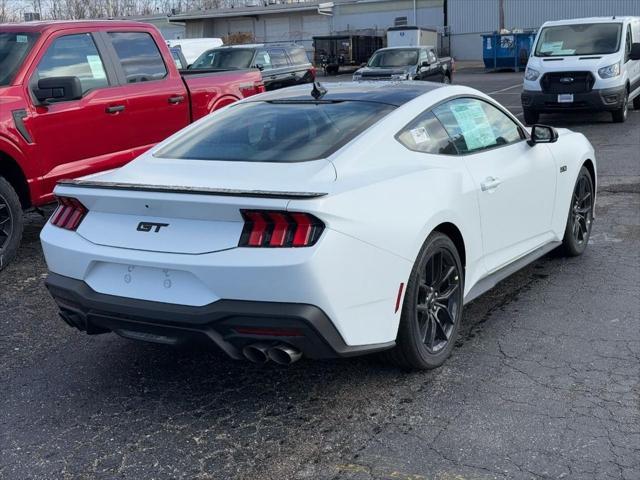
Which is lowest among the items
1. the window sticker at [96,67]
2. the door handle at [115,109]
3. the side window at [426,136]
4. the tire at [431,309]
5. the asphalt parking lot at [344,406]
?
the asphalt parking lot at [344,406]

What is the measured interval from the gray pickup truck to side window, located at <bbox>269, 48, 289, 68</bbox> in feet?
11.1

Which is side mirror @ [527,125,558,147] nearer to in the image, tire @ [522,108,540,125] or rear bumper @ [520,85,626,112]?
rear bumper @ [520,85,626,112]

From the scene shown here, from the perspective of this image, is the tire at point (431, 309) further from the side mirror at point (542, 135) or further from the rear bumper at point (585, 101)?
the rear bumper at point (585, 101)

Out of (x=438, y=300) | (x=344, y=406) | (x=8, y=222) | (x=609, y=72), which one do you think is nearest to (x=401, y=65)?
(x=609, y=72)

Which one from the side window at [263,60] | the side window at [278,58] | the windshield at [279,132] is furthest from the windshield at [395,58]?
the windshield at [279,132]

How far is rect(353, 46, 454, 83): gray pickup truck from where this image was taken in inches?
872

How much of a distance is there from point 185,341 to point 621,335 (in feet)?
8.68

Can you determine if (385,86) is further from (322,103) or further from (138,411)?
(138,411)

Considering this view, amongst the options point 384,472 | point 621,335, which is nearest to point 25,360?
point 384,472

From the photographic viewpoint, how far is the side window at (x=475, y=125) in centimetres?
473

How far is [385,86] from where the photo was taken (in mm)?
5008

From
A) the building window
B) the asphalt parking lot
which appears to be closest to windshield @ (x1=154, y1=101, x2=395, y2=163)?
the asphalt parking lot

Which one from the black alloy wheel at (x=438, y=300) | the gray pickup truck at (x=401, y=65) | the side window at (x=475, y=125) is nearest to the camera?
the black alloy wheel at (x=438, y=300)

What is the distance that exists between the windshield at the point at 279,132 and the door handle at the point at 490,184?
71cm
